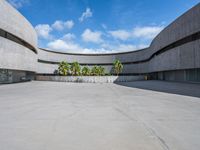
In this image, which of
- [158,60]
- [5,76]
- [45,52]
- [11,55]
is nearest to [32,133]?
[11,55]

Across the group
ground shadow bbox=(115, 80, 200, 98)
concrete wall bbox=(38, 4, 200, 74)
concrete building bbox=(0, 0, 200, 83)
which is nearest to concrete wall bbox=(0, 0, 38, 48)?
concrete building bbox=(0, 0, 200, 83)

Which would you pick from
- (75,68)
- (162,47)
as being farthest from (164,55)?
(75,68)

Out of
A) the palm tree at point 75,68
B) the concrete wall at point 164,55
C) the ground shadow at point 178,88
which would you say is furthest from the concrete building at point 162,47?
the palm tree at point 75,68

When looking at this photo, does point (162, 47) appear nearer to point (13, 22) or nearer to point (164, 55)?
point (164, 55)

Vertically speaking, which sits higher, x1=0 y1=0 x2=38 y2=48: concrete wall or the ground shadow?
x1=0 y1=0 x2=38 y2=48: concrete wall

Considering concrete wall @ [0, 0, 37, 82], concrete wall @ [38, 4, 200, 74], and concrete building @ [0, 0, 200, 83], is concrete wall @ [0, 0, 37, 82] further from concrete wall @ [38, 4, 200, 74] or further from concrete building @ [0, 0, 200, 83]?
concrete wall @ [38, 4, 200, 74]

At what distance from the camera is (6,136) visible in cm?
334

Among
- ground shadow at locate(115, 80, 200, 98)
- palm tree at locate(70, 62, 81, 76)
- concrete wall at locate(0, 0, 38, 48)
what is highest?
concrete wall at locate(0, 0, 38, 48)

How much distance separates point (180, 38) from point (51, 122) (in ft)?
90.6

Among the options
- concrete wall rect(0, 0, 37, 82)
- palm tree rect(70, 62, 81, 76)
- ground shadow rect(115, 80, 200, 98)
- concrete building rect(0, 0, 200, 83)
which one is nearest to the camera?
ground shadow rect(115, 80, 200, 98)

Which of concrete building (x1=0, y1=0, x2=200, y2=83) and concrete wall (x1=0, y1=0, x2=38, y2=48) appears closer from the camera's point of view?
concrete wall (x1=0, y1=0, x2=38, y2=48)

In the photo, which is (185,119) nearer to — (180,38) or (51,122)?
(51,122)

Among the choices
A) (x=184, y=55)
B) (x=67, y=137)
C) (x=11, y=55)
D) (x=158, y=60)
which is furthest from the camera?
(x=158, y=60)

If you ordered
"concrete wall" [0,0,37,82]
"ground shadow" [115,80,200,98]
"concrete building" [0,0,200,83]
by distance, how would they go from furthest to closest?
"concrete building" [0,0,200,83], "concrete wall" [0,0,37,82], "ground shadow" [115,80,200,98]
